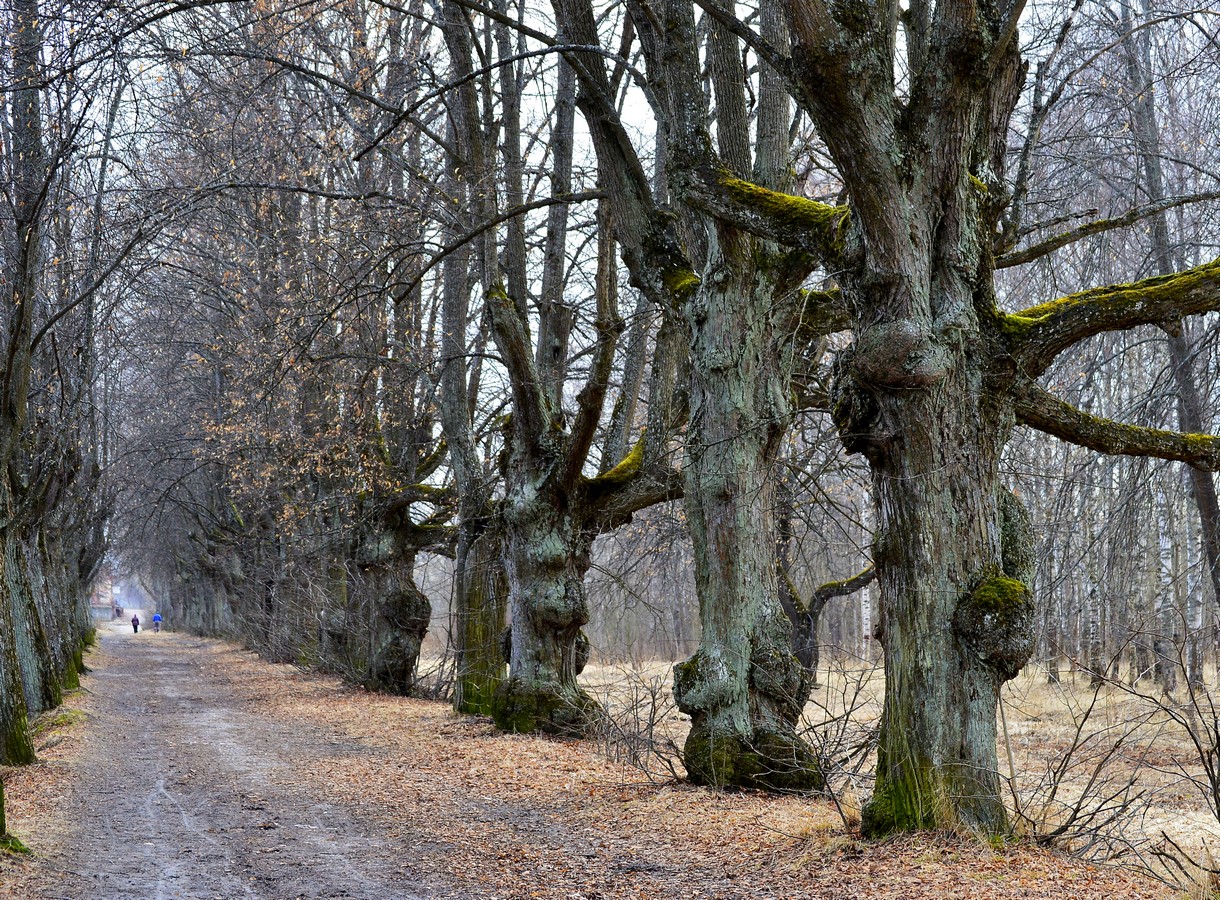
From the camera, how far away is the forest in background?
243 inches

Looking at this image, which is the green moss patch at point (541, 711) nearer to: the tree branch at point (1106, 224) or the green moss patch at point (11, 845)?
the green moss patch at point (11, 845)

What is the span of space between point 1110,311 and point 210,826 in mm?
6794

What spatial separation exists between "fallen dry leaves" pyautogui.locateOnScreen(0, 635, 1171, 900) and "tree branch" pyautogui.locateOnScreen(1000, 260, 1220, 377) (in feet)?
8.89

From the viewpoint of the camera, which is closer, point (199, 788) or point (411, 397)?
point (199, 788)

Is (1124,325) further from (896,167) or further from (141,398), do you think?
(141,398)

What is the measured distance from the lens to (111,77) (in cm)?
838

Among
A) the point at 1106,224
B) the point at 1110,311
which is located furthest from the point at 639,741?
the point at 1110,311

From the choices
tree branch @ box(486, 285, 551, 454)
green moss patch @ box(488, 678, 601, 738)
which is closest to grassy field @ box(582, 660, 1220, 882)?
green moss patch @ box(488, 678, 601, 738)

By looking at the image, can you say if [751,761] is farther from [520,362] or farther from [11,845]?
[520,362]

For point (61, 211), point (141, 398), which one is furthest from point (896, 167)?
point (141, 398)

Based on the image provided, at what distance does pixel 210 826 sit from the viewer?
8.02m

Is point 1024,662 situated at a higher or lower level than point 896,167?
lower

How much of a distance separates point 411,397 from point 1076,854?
585 inches

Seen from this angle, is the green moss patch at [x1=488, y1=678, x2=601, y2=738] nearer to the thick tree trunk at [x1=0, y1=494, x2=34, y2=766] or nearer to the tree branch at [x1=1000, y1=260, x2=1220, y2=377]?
the thick tree trunk at [x1=0, y1=494, x2=34, y2=766]
